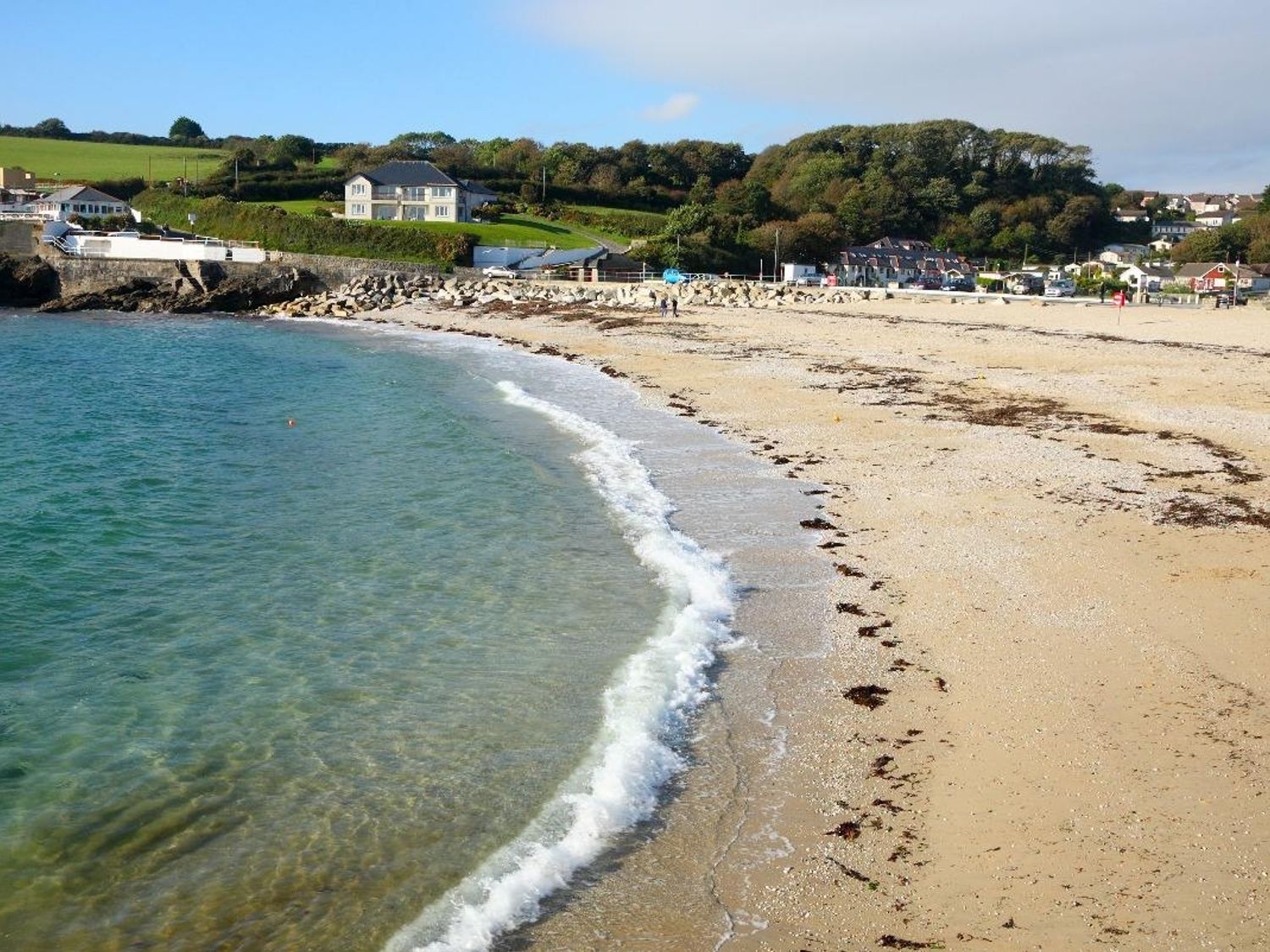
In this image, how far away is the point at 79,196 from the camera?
68.7m

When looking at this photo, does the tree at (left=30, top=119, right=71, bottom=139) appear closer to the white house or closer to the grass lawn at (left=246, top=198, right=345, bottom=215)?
the grass lawn at (left=246, top=198, right=345, bottom=215)

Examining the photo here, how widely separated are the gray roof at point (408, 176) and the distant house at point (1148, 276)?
48442 millimetres

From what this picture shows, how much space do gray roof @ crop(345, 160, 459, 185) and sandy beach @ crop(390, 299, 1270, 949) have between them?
57175 mm

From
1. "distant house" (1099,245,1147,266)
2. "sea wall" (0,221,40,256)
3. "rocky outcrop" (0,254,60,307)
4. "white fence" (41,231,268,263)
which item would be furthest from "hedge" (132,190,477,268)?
"distant house" (1099,245,1147,266)

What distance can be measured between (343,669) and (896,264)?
7233 cm

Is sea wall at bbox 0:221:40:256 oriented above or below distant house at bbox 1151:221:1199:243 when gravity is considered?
below

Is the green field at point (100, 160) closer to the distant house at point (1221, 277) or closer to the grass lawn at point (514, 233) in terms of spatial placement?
the grass lawn at point (514, 233)

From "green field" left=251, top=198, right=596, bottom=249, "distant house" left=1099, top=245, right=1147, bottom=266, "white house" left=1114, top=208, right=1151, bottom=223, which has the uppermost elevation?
"white house" left=1114, top=208, right=1151, bottom=223

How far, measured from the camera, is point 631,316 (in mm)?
42062

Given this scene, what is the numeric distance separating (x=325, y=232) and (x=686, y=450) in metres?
50.3

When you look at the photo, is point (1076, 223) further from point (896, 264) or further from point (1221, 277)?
point (896, 264)

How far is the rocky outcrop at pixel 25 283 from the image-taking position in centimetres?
5569

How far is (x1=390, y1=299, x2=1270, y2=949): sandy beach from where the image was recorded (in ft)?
16.8

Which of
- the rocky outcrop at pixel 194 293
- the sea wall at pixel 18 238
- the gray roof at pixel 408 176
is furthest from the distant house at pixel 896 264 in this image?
the sea wall at pixel 18 238
